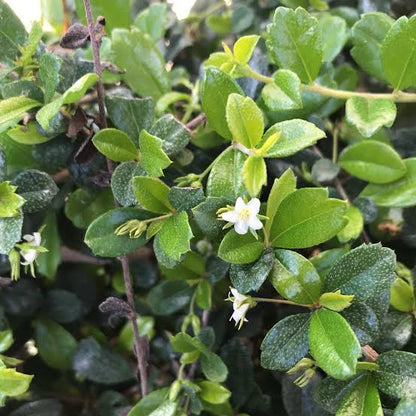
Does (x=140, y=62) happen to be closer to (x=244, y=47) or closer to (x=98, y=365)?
(x=244, y=47)

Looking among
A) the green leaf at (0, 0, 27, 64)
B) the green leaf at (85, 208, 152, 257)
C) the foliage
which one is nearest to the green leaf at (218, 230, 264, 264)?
the foliage

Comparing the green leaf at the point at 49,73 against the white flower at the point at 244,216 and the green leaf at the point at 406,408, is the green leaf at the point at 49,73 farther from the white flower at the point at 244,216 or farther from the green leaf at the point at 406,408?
the green leaf at the point at 406,408

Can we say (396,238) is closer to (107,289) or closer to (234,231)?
(234,231)

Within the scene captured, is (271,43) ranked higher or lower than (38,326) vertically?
higher

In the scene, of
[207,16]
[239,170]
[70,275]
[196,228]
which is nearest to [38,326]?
[70,275]

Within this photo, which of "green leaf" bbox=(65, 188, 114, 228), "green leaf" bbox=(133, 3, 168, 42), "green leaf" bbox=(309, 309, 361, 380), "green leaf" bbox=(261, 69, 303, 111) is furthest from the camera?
"green leaf" bbox=(133, 3, 168, 42)

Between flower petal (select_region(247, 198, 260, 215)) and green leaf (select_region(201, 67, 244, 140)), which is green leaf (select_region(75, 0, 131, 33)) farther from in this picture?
flower petal (select_region(247, 198, 260, 215))
